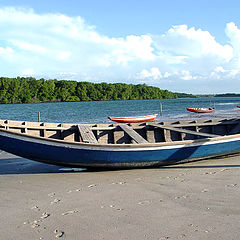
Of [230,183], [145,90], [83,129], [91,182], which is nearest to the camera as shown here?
[230,183]

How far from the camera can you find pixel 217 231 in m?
3.38

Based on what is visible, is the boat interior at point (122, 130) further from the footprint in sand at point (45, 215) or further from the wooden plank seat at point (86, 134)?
the footprint in sand at point (45, 215)

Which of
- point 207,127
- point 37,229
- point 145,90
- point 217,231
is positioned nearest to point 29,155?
point 37,229

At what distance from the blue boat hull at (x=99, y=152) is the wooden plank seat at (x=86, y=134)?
716 millimetres

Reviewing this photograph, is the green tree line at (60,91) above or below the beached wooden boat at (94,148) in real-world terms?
above

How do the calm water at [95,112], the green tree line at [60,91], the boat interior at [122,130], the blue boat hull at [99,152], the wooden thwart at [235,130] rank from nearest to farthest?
the blue boat hull at [99,152] → the boat interior at [122,130] → the wooden thwart at [235,130] → the calm water at [95,112] → the green tree line at [60,91]

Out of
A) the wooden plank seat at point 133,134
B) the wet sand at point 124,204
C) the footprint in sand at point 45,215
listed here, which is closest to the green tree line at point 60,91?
the wooden plank seat at point 133,134

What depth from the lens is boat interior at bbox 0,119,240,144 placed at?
785 cm

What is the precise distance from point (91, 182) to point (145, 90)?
536 ft

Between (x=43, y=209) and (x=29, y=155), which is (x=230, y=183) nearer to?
(x=43, y=209)

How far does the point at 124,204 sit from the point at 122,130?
14.6ft

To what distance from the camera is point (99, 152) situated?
6414 mm

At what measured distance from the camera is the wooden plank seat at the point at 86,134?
23.6 ft

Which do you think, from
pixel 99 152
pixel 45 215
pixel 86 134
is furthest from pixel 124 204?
pixel 86 134
